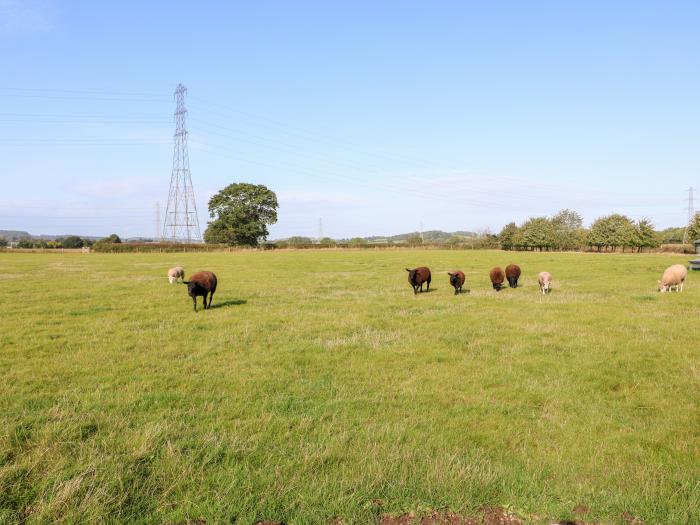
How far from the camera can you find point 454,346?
1062 centimetres

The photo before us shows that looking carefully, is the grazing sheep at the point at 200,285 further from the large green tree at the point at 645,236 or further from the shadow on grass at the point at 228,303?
the large green tree at the point at 645,236

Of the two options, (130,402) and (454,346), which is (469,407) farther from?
(130,402)

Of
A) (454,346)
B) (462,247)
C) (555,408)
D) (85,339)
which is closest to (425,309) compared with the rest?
(454,346)

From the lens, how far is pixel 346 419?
6355 mm

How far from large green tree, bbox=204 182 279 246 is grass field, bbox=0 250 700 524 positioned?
87835mm

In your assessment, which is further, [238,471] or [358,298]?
[358,298]

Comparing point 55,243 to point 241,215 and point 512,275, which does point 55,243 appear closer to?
point 241,215

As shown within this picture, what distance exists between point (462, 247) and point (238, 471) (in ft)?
338

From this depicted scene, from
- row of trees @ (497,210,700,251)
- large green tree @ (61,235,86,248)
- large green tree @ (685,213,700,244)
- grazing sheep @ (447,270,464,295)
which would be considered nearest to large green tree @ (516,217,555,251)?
row of trees @ (497,210,700,251)

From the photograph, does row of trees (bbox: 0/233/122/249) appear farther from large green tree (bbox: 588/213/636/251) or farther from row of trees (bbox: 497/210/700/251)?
large green tree (bbox: 588/213/636/251)

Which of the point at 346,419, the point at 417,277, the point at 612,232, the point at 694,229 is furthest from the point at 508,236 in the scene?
the point at 346,419

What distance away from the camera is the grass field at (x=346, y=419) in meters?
4.47

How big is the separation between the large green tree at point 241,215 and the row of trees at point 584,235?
62712 mm

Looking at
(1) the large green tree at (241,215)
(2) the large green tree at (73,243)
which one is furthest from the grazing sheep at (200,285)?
(2) the large green tree at (73,243)
